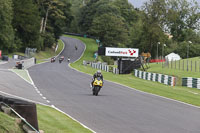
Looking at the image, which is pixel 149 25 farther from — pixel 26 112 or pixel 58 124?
pixel 26 112

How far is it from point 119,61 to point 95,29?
75794 millimetres

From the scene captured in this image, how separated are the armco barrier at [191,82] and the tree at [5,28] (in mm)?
55508

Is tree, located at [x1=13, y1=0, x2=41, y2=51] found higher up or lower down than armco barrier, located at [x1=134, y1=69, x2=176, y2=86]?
higher up

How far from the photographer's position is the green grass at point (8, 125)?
8256 millimetres

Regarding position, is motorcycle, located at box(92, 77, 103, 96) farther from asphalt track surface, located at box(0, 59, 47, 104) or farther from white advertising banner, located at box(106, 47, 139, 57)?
white advertising banner, located at box(106, 47, 139, 57)

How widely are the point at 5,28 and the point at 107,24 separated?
43712 mm

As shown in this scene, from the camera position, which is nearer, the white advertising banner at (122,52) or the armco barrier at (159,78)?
the armco barrier at (159,78)

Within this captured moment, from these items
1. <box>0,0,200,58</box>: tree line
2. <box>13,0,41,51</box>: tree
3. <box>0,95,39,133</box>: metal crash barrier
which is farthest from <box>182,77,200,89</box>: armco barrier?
<box>13,0,41,51</box>: tree

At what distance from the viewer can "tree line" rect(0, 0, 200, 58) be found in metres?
89.9

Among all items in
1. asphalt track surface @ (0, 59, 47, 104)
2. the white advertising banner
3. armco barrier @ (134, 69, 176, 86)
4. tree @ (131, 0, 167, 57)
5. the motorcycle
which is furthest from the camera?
tree @ (131, 0, 167, 57)

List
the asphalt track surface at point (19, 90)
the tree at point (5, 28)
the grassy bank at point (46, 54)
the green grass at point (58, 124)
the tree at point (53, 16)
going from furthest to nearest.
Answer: the tree at point (53, 16) → the grassy bank at point (46, 54) → the tree at point (5, 28) → the asphalt track surface at point (19, 90) → the green grass at point (58, 124)

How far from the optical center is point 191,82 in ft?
119

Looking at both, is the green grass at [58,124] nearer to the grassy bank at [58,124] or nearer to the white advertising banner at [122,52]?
the grassy bank at [58,124]

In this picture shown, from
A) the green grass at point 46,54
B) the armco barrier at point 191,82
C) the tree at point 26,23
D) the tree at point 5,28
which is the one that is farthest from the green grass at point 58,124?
the tree at point 26,23
